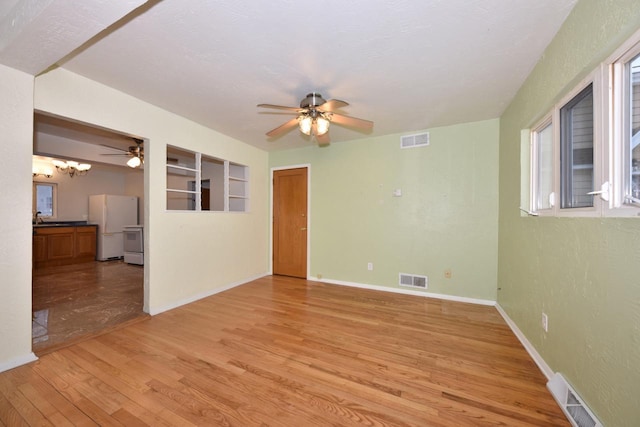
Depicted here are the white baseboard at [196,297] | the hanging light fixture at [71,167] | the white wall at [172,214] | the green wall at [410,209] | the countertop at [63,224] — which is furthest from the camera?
the hanging light fixture at [71,167]

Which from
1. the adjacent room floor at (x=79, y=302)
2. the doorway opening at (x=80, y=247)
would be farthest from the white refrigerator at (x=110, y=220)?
the adjacent room floor at (x=79, y=302)

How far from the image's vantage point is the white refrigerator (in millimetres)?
5953

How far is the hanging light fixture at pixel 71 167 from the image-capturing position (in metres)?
5.41

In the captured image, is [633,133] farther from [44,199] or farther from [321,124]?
[44,199]

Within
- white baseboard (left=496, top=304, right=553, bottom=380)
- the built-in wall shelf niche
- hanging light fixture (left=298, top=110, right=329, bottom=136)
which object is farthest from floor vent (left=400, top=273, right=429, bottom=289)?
the built-in wall shelf niche

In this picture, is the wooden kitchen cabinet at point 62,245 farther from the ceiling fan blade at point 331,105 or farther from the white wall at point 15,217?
the ceiling fan blade at point 331,105

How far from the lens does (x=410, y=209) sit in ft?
11.7

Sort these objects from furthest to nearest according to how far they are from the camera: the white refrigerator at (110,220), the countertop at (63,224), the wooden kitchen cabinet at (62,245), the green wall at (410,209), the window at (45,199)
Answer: the white refrigerator at (110,220)
the window at (45,199)
the countertop at (63,224)
the wooden kitchen cabinet at (62,245)
the green wall at (410,209)

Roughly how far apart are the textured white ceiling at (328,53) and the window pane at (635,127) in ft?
2.01

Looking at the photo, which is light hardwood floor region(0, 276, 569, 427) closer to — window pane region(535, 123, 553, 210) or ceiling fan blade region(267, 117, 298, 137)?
window pane region(535, 123, 553, 210)

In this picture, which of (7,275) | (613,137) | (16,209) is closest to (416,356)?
(613,137)

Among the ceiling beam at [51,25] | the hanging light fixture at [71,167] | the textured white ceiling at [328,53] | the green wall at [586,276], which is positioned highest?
the textured white ceiling at [328,53]

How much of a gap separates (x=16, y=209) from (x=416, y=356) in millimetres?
3454

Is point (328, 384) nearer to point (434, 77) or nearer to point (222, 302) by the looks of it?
point (222, 302)
